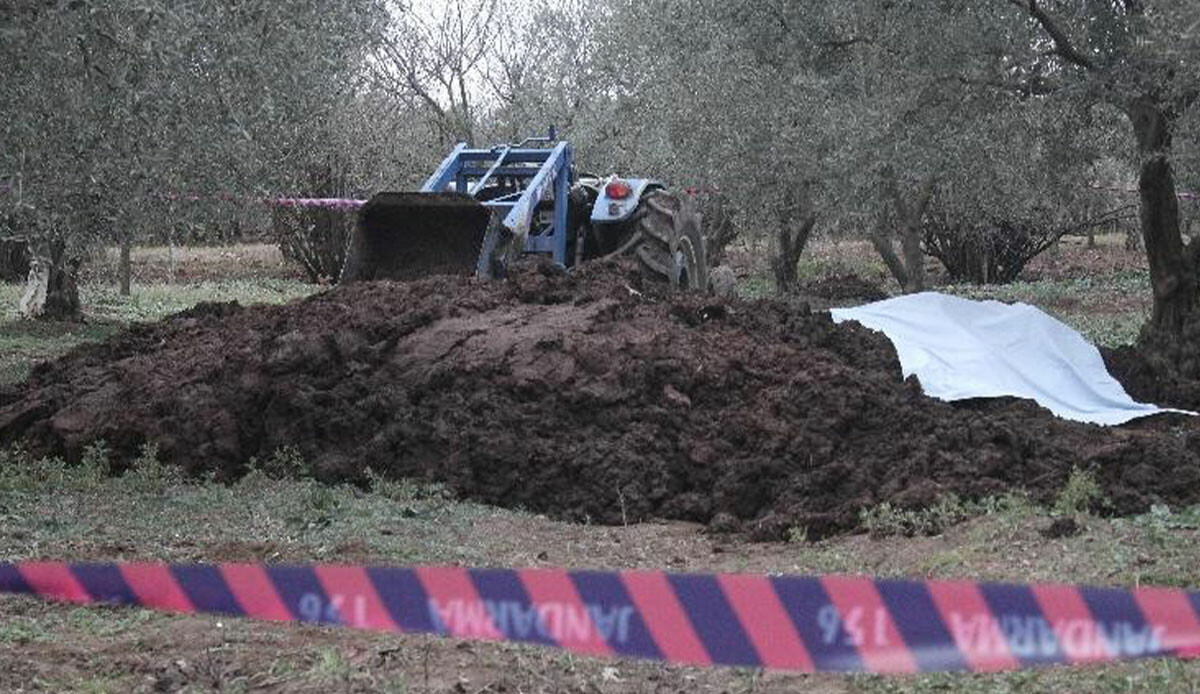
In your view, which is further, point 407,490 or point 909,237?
point 909,237

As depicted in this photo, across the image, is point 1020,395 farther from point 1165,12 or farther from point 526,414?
point 526,414

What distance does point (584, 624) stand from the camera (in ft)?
12.9

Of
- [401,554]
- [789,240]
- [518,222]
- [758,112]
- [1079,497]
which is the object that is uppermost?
[758,112]

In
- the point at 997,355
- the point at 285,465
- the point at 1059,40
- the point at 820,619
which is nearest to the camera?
the point at 820,619

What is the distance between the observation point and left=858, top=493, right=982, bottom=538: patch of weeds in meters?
6.89

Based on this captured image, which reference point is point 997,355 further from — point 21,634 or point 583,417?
point 21,634

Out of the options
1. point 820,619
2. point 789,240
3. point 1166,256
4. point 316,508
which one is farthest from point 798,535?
point 789,240

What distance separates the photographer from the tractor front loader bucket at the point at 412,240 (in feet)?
36.4

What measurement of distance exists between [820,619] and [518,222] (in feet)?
23.9

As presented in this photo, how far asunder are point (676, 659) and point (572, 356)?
4874 mm

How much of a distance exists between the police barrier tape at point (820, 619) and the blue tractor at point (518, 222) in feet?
22.6

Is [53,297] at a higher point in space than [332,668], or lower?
higher

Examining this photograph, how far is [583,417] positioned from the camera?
841 cm

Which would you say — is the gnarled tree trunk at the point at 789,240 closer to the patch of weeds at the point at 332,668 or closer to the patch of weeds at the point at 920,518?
the patch of weeds at the point at 920,518
